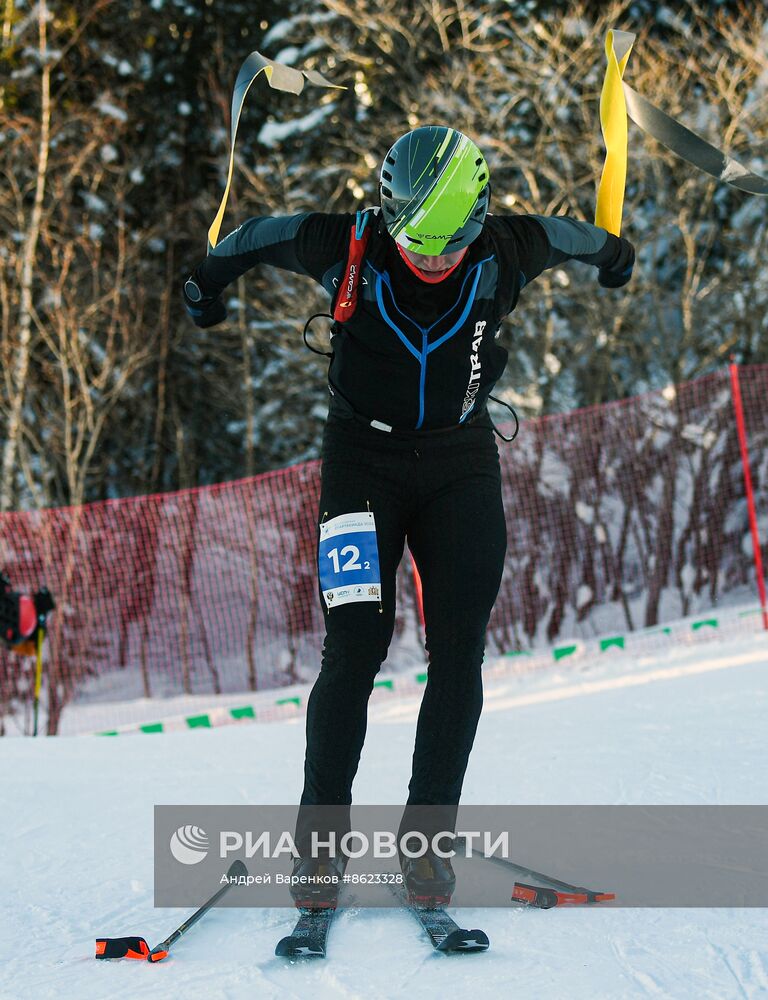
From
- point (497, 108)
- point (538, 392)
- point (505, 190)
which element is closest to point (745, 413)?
point (538, 392)

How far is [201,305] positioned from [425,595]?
863 mm

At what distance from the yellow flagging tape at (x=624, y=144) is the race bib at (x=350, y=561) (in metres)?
1.11

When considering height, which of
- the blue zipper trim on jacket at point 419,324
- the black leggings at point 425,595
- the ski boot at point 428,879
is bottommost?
the ski boot at point 428,879

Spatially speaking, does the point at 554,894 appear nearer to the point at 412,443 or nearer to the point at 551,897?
the point at 551,897

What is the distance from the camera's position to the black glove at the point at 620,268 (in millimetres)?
2547

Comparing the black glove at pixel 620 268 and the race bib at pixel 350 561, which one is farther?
the black glove at pixel 620 268

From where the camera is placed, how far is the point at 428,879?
205 cm

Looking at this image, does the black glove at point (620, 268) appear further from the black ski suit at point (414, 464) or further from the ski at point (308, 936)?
the ski at point (308, 936)

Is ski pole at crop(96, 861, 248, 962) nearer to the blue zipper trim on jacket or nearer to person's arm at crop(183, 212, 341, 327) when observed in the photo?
the blue zipper trim on jacket

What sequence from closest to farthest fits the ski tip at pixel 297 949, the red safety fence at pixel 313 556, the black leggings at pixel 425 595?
the ski tip at pixel 297 949
the black leggings at pixel 425 595
the red safety fence at pixel 313 556

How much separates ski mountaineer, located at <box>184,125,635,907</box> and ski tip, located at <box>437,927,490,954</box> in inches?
8.2

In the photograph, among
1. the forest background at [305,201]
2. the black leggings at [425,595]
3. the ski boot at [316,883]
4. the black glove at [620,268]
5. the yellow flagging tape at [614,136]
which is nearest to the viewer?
the ski boot at [316,883]

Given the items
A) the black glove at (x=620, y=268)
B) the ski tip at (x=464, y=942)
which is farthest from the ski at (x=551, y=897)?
the black glove at (x=620, y=268)

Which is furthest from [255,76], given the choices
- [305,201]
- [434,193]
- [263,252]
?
[305,201]
